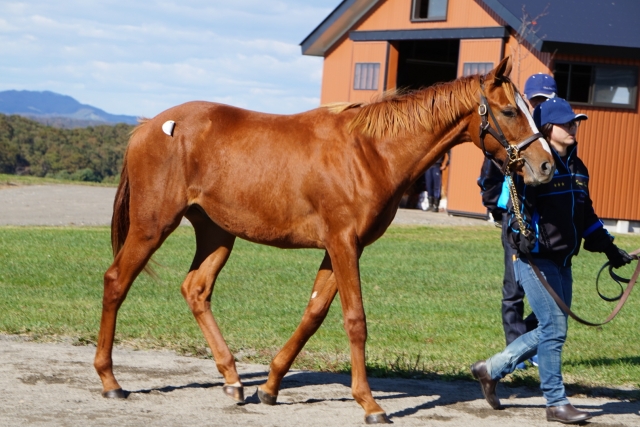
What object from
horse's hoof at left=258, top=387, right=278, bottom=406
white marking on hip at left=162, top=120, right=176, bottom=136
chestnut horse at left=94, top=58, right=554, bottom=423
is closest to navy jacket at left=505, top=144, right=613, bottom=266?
chestnut horse at left=94, top=58, right=554, bottom=423

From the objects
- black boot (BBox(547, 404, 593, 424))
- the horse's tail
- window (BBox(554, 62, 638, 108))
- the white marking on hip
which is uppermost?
window (BBox(554, 62, 638, 108))

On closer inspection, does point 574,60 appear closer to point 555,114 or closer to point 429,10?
point 429,10

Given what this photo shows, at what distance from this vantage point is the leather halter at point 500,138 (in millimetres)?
5359

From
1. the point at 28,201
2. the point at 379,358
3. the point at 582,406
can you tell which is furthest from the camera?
the point at 28,201

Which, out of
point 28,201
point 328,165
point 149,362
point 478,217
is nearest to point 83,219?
point 28,201

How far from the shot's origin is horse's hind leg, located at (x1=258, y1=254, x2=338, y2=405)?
5953 mm

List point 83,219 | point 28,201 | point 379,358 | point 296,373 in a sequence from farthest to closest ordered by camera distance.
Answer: point 28,201, point 83,219, point 379,358, point 296,373

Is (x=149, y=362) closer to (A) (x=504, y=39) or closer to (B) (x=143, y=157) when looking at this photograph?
(B) (x=143, y=157)

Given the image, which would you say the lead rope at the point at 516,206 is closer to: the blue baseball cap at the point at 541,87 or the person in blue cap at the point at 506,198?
→ the person in blue cap at the point at 506,198

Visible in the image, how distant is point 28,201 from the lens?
68.3 feet

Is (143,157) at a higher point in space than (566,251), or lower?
higher

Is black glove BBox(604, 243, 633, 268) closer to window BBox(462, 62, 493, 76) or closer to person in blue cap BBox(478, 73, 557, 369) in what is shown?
person in blue cap BBox(478, 73, 557, 369)

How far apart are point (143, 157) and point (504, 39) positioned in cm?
1658

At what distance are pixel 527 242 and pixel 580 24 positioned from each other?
16.4 meters
